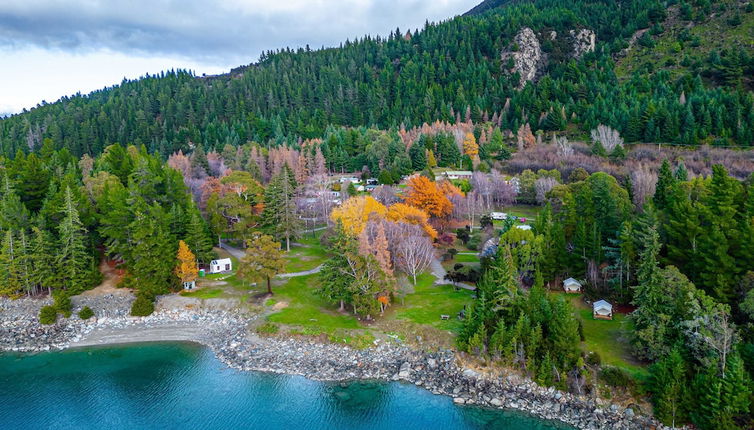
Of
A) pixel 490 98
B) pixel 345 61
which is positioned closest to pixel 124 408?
pixel 490 98

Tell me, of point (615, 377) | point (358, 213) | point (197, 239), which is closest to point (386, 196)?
point (358, 213)

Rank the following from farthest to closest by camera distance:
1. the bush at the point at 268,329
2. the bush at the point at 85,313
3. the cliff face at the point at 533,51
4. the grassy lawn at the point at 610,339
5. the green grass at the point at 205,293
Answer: the cliff face at the point at 533,51, the green grass at the point at 205,293, the bush at the point at 85,313, the bush at the point at 268,329, the grassy lawn at the point at 610,339

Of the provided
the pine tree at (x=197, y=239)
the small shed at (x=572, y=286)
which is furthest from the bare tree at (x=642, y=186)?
the pine tree at (x=197, y=239)

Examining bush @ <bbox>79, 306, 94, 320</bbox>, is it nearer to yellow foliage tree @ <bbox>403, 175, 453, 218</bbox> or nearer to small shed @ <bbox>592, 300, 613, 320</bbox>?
yellow foliage tree @ <bbox>403, 175, 453, 218</bbox>

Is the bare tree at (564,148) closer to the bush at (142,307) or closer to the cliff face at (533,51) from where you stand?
the cliff face at (533,51)

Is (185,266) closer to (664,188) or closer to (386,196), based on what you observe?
(386,196)

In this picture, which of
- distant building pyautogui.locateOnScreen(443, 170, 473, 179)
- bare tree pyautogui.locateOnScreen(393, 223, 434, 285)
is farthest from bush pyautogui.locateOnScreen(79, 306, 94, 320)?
distant building pyautogui.locateOnScreen(443, 170, 473, 179)
